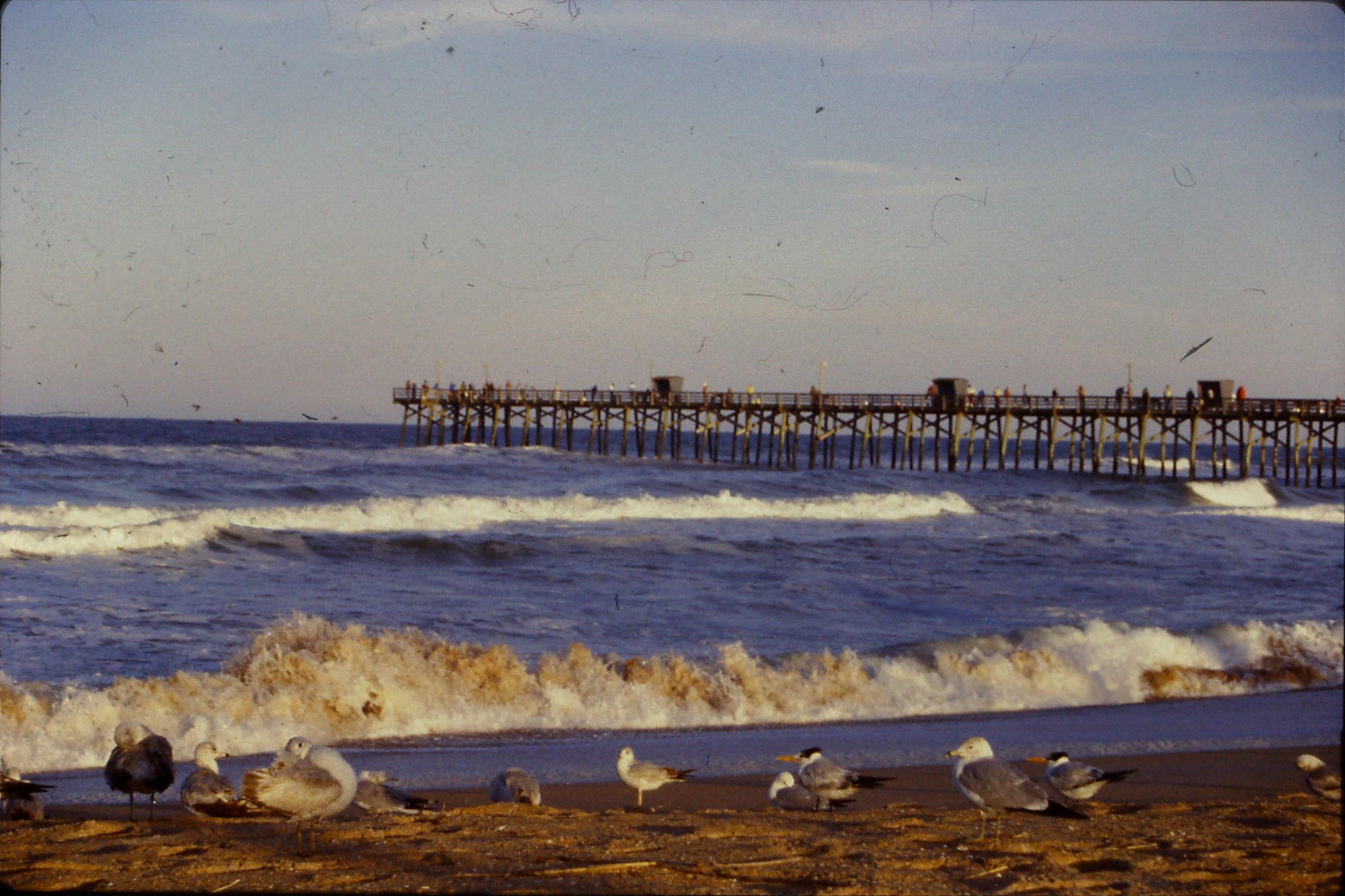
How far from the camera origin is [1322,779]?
589 cm

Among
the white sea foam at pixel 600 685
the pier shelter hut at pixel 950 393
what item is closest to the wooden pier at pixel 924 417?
the pier shelter hut at pixel 950 393

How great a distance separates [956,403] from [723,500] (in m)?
15.5

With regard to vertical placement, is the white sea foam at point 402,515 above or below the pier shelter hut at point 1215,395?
below

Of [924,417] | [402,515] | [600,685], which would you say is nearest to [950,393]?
[924,417]

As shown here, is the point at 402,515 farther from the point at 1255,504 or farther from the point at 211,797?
the point at 1255,504

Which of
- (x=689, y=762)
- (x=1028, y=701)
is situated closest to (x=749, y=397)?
(x=1028, y=701)

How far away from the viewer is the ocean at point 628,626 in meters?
8.13

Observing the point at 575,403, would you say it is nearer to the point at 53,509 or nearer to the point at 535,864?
the point at 53,509

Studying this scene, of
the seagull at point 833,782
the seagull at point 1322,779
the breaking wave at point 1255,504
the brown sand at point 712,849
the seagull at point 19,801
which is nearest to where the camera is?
the brown sand at point 712,849

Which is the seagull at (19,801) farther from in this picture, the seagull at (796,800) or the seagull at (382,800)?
the seagull at (796,800)

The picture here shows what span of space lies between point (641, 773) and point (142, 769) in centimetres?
223

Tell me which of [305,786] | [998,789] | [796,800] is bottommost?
[796,800]

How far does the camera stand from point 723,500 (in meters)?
28.8

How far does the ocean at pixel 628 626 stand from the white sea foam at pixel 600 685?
0.08 ft
